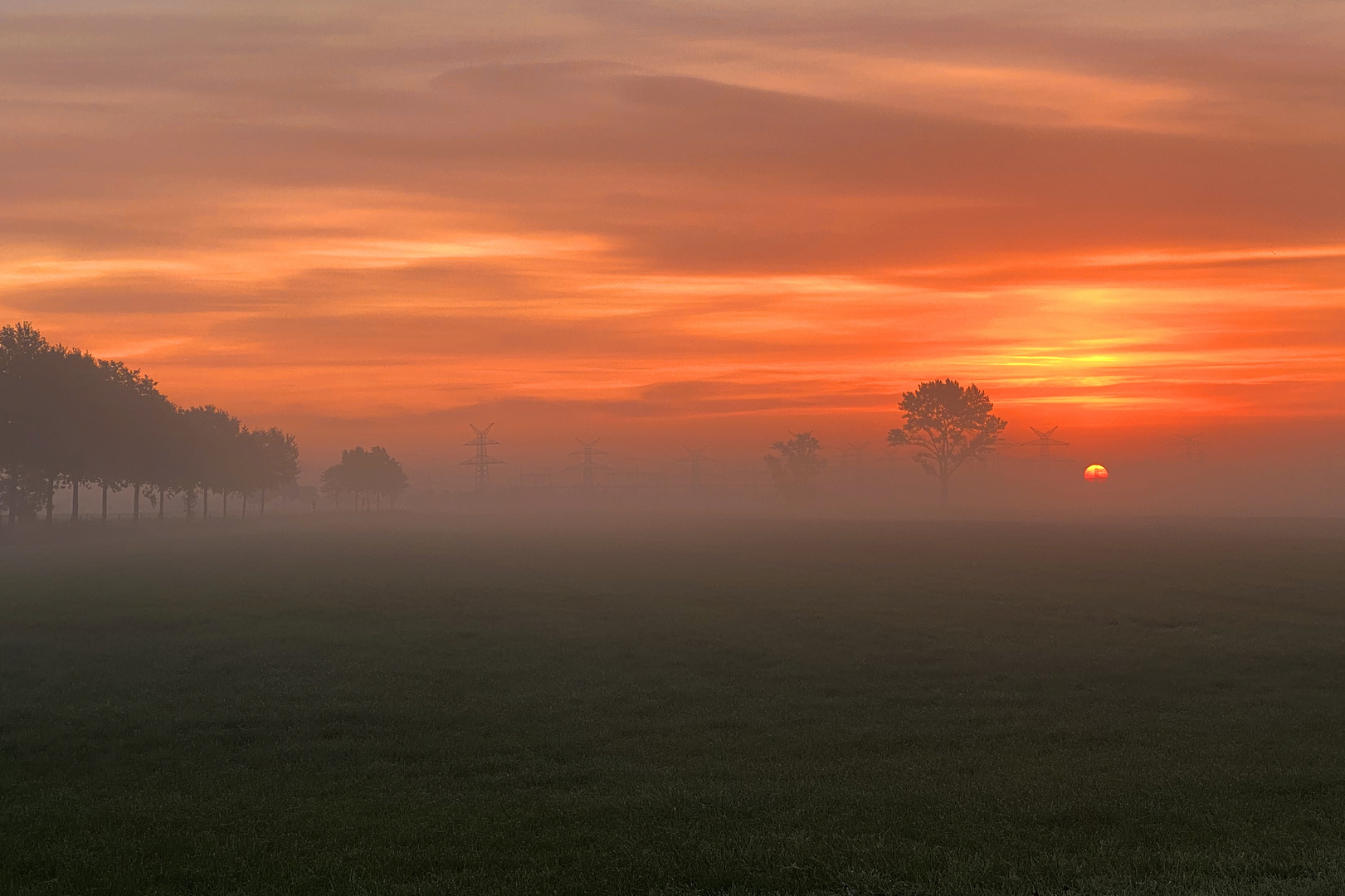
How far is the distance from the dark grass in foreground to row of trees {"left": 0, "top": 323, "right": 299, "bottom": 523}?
50.6m

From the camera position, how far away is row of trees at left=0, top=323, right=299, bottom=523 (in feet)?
315

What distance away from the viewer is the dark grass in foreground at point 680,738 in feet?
49.1

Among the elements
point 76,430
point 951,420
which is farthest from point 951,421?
point 76,430

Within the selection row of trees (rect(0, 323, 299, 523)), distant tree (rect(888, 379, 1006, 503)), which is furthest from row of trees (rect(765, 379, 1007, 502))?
row of trees (rect(0, 323, 299, 523))

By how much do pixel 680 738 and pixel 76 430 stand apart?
97449 millimetres

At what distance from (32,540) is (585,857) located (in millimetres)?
102329

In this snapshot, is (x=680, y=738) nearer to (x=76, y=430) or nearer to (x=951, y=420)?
(x=76, y=430)

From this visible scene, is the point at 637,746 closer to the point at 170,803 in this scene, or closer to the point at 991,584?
the point at 170,803

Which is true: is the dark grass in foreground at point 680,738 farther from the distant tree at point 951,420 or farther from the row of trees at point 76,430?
the distant tree at point 951,420

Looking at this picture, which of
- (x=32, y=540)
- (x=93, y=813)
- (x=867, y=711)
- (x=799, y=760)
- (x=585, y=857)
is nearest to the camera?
(x=585, y=857)

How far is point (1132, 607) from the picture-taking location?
4400 centimetres

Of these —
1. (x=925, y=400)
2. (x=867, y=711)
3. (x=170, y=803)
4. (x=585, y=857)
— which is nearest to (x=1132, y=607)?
(x=867, y=711)

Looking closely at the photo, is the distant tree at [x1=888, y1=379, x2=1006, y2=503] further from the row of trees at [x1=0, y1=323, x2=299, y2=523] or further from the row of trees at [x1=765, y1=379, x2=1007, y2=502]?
the row of trees at [x1=0, y1=323, x2=299, y2=523]

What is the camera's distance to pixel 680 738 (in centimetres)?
2328
